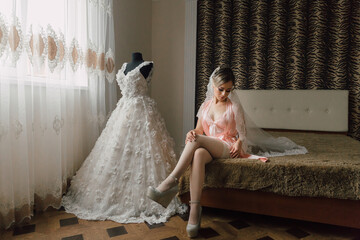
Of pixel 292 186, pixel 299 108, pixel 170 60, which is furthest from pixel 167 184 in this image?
pixel 170 60

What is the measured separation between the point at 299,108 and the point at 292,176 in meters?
1.82

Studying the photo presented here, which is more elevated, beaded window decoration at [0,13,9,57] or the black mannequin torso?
beaded window decoration at [0,13,9,57]

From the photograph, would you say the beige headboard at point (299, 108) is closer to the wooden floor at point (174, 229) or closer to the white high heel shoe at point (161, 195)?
the wooden floor at point (174, 229)

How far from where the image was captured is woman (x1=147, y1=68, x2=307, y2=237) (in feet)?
5.44

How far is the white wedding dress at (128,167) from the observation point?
6.13 ft

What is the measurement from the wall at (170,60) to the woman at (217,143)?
1.63 meters

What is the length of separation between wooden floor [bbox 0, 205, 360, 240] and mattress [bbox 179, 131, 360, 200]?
29cm

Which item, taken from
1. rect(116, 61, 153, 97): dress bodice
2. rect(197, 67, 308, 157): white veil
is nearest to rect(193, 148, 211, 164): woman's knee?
rect(197, 67, 308, 157): white veil

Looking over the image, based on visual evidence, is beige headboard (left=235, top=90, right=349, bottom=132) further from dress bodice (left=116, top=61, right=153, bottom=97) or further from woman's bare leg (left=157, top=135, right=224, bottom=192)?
woman's bare leg (left=157, top=135, right=224, bottom=192)

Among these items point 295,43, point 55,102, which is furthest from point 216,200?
point 295,43

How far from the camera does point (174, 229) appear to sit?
1.71m

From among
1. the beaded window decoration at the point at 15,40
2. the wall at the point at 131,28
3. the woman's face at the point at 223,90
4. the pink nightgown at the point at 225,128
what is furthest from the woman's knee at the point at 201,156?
the wall at the point at 131,28

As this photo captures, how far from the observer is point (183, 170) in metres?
1.71

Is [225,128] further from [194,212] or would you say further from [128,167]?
[128,167]
